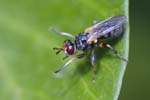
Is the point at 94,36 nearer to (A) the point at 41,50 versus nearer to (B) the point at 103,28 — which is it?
(B) the point at 103,28

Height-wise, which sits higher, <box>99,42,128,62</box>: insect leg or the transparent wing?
the transparent wing

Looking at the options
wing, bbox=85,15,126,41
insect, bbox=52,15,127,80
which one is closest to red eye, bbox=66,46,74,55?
insect, bbox=52,15,127,80

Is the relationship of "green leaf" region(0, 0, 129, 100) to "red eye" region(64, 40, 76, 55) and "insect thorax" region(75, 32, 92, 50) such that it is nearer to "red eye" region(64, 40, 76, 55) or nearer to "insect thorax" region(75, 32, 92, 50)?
"red eye" region(64, 40, 76, 55)

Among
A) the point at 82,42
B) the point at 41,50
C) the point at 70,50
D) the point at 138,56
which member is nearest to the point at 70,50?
the point at 70,50

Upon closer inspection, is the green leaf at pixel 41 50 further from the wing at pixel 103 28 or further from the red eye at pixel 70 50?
the wing at pixel 103 28

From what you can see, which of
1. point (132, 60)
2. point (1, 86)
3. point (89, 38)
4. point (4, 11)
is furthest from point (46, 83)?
point (132, 60)

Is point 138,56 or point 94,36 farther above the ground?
point 94,36
